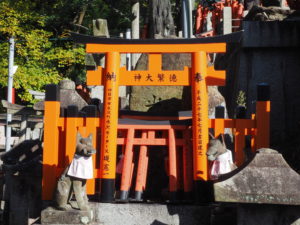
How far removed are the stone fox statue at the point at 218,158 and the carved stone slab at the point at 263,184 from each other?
2.50 meters

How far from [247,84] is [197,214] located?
6375 millimetres

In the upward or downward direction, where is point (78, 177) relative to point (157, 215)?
upward

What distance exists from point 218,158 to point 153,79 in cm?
202

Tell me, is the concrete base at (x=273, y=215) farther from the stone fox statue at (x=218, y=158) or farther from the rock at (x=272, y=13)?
the rock at (x=272, y=13)

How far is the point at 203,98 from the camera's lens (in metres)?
9.73

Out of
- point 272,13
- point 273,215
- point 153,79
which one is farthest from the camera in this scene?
point 272,13

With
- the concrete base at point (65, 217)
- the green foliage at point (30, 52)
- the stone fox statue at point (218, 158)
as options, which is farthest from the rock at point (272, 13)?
the green foliage at point (30, 52)

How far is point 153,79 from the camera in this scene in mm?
10117

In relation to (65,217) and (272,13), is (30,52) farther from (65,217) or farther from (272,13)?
(65,217)

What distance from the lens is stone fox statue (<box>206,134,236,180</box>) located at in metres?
8.88

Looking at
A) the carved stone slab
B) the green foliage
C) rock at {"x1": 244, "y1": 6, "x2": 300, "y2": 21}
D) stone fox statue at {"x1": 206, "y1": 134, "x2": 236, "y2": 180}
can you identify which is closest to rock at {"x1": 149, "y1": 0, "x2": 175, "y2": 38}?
rock at {"x1": 244, "y1": 6, "x2": 300, "y2": 21}

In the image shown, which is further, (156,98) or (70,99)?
(156,98)

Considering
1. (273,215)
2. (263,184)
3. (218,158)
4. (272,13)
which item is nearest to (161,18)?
(272,13)

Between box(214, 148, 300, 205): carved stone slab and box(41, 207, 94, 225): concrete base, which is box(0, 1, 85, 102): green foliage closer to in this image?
box(41, 207, 94, 225): concrete base
